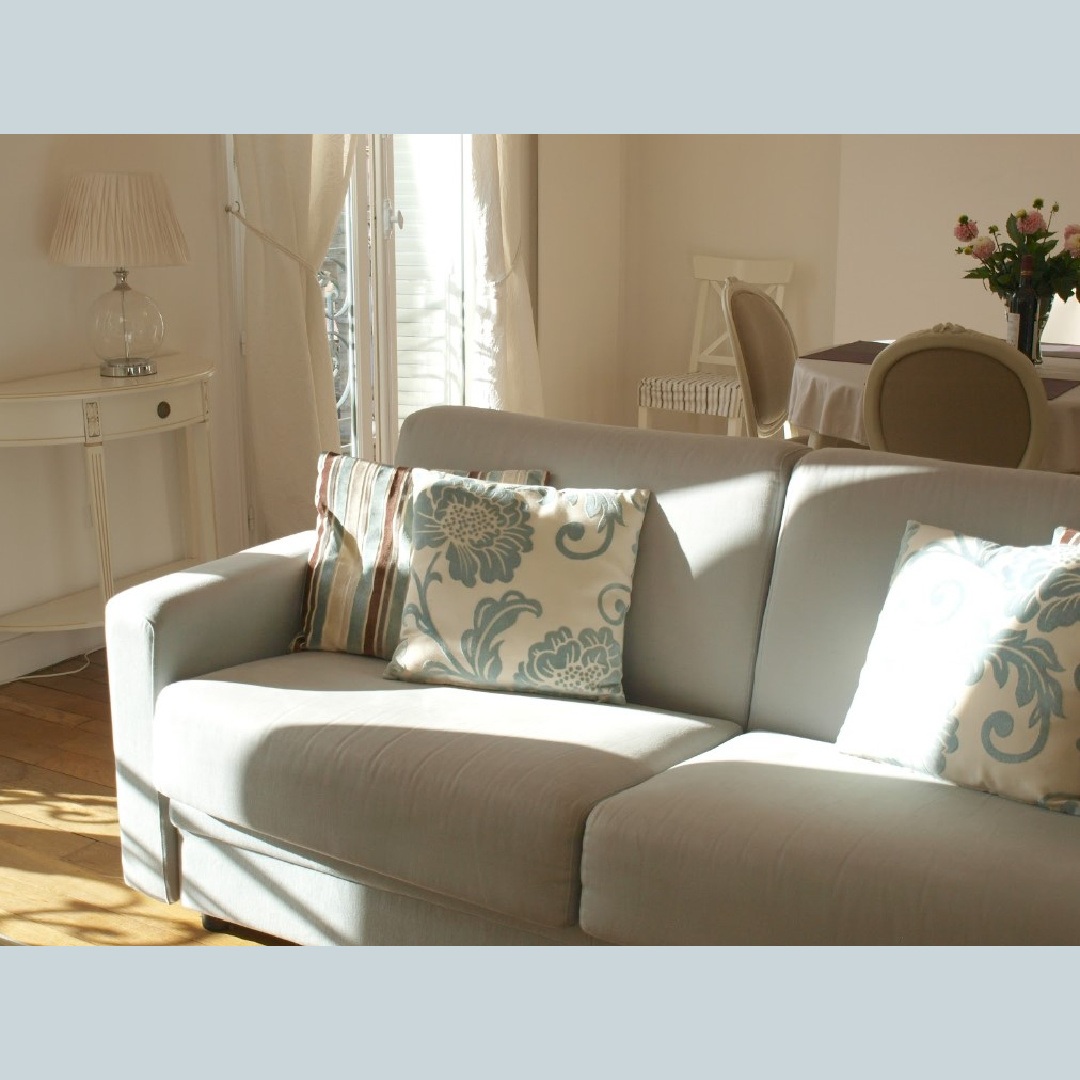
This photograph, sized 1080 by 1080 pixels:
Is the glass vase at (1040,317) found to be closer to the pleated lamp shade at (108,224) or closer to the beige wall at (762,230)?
the beige wall at (762,230)

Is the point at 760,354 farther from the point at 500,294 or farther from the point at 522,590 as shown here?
the point at 522,590

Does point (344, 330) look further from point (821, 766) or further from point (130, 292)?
point (821, 766)

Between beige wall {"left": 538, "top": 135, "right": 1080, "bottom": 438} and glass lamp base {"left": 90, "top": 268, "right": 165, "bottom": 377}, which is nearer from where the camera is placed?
glass lamp base {"left": 90, "top": 268, "right": 165, "bottom": 377}

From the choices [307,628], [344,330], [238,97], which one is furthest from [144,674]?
[344,330]

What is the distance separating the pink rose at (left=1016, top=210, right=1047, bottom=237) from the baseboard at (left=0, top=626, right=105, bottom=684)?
2700mm

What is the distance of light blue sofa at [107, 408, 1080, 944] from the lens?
70.3 inches

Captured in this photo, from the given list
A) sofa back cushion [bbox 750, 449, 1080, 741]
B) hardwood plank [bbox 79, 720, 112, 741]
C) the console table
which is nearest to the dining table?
sofa back cushion [bbox 750, 449, 1080, 741]

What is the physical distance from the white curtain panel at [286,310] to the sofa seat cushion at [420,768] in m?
2.03

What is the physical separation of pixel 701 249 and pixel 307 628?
13.2 feet

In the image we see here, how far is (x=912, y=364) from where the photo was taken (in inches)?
122

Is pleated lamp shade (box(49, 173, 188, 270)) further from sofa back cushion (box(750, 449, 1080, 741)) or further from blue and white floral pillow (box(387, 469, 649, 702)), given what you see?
sofa back cushion (box(750, 449, 1080, 741))

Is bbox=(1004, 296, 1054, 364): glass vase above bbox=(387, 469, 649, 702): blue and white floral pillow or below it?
above

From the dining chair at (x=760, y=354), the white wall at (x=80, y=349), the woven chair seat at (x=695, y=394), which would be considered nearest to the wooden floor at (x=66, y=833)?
the white wall at (x=80, y=349)

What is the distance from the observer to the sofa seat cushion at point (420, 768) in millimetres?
1949
